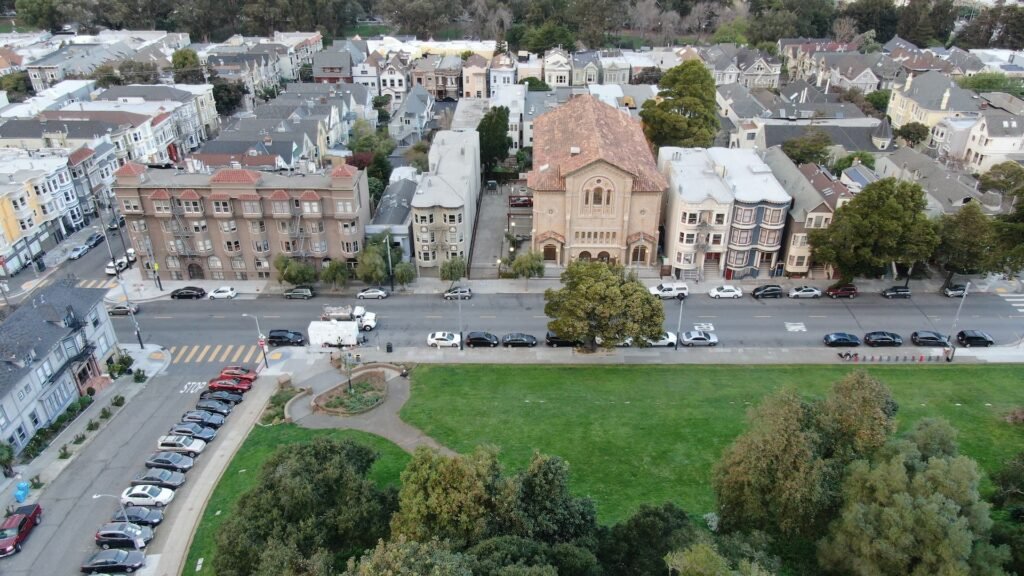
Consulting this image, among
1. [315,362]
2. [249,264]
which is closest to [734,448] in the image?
[315,362]

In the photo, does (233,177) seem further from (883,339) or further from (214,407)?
(883,339)

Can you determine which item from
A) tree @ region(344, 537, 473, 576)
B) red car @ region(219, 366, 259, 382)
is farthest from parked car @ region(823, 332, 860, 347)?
red car @ region(219, 366, 259, 382)

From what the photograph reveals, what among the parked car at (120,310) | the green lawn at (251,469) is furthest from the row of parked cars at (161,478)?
the parked car at (120,310)

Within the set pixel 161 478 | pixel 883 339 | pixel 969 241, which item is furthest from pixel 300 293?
pixel 969 241

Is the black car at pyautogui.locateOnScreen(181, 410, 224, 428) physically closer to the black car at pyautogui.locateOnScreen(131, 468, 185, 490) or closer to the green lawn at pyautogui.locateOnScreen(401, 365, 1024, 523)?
the black car at pyautogui.locateOnScreen(131, 468, 185, 490)

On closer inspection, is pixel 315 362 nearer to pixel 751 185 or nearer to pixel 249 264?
pixel 249 264

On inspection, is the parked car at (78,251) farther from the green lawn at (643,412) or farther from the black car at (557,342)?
the black car at (557,342)
